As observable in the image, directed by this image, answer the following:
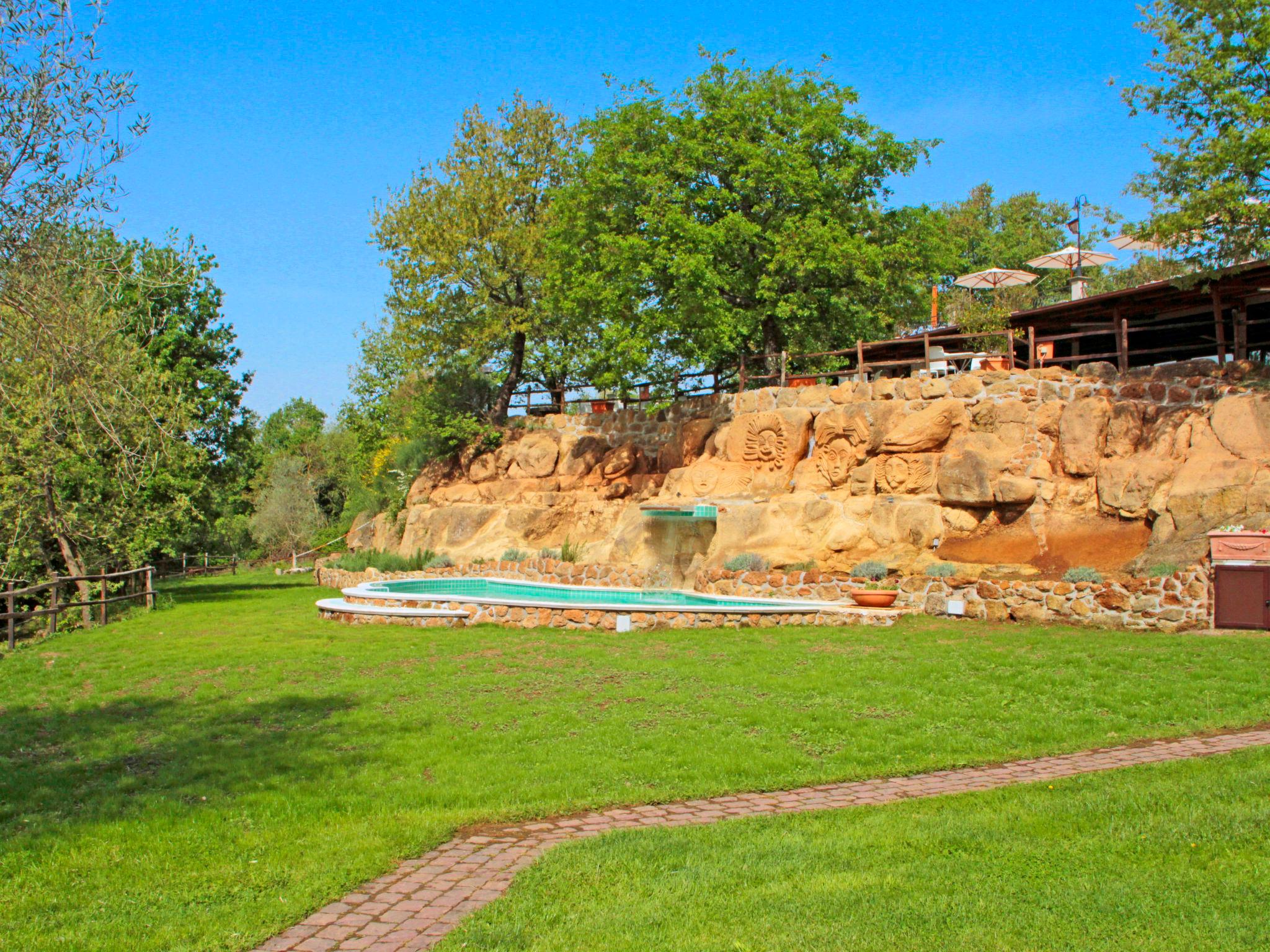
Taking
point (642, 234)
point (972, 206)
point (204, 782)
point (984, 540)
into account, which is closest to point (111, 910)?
point (204, 782)

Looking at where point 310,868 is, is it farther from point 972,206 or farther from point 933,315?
point 972,206

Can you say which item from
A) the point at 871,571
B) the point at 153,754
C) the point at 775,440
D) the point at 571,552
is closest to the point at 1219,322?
the point at 871,571

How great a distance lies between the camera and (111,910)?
18.5ft

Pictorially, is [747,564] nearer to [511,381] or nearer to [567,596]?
[567,596]

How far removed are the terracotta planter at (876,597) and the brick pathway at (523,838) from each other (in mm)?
8892

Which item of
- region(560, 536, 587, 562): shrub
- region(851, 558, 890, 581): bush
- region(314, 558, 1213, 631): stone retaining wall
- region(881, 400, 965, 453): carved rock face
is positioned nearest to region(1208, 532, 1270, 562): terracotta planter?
region(314, 558, 1213, 631): stone retaining wall

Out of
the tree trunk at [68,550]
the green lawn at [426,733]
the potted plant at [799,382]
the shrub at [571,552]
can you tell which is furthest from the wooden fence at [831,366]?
the tree trunk at [68,550]

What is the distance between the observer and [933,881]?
564 cm

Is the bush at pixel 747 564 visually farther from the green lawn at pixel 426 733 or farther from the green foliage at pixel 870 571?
the green lawn at pixel 426 733

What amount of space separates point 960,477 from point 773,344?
32.9 ft

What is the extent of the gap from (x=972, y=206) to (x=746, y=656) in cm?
4056

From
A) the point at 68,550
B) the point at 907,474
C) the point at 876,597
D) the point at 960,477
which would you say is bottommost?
the point at 876,597

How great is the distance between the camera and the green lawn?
6.21m

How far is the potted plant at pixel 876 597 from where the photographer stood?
1819 centimetres
